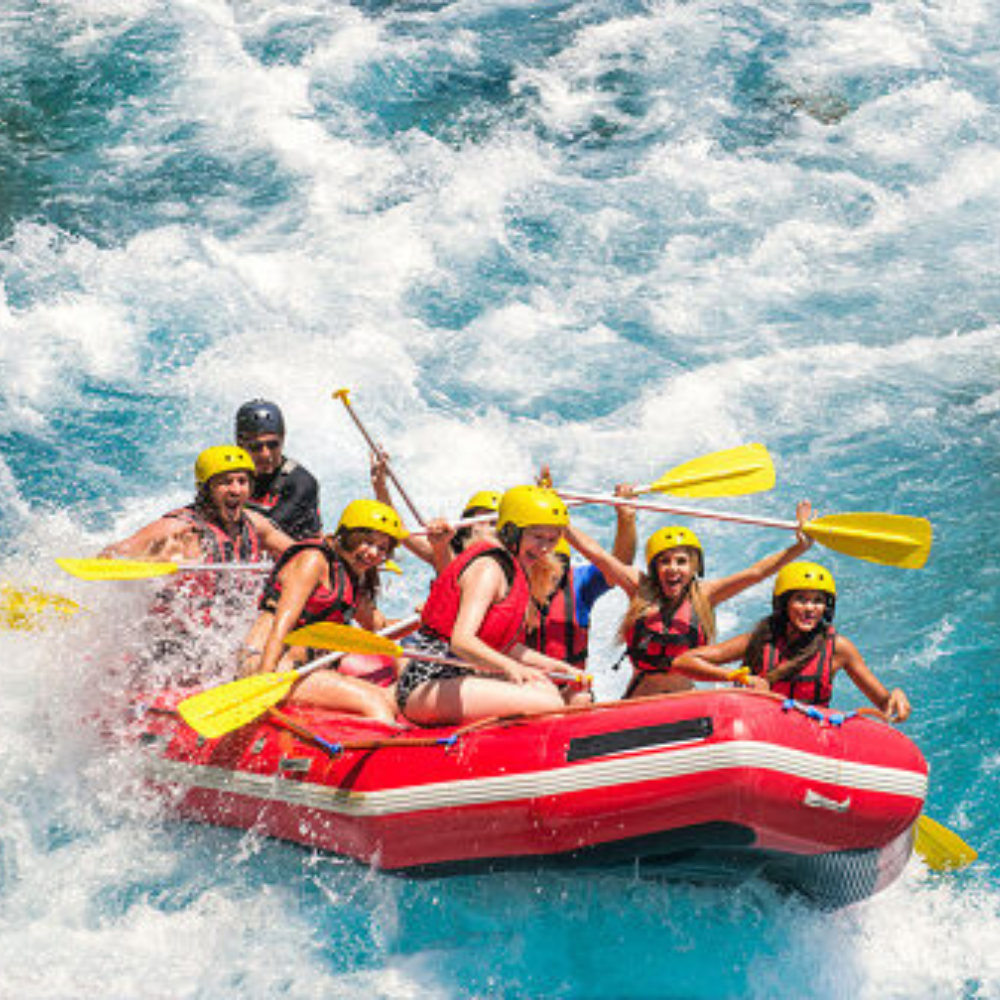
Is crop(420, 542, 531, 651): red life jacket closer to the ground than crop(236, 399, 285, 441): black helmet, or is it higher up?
higher up

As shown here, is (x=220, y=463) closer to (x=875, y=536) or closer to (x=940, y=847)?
(x=875, y=536)

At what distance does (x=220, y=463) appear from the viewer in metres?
6.30

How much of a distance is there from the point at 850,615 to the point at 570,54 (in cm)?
878

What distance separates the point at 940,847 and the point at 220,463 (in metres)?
3.33

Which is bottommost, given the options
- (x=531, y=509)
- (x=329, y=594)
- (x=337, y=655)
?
(x=337, y=655)

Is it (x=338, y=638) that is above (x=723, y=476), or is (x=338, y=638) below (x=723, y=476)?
above

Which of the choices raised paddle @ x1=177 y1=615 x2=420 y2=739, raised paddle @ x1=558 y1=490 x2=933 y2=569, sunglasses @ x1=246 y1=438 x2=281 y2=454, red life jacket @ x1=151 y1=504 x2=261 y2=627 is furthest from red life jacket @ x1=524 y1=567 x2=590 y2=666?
sunglasses @ x1=246 y1=438 x2=281 y2=454

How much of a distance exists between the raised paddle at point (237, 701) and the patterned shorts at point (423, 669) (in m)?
0.28

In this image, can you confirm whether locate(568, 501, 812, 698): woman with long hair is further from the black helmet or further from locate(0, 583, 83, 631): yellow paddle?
locate(0, 583, 83, 631): yellow paddle

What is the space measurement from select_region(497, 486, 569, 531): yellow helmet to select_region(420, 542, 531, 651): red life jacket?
12 centimetres

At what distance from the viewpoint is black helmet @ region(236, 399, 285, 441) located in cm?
703

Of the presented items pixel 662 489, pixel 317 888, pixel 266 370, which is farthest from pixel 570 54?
pixel 317 888

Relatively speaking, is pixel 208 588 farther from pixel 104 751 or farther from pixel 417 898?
pixel 417 898

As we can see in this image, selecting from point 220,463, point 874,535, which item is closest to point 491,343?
point 220,463
